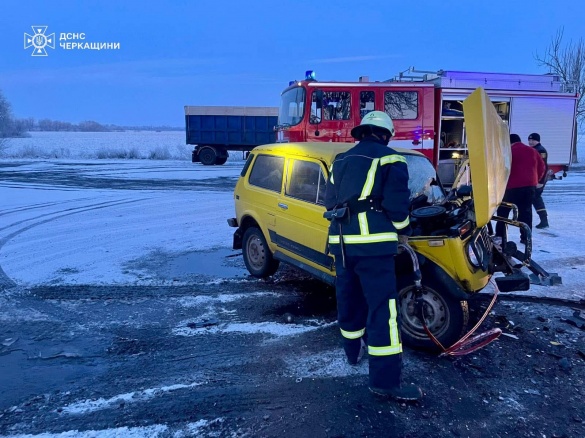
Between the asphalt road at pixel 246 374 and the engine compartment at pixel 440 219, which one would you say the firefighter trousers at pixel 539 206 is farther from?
the engine compartment at pixel 440 219

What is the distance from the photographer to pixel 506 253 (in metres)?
4.12

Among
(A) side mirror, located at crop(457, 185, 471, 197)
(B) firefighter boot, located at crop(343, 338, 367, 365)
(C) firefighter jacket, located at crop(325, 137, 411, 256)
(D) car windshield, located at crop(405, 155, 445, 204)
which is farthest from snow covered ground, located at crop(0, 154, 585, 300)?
(C) firefighter jacket, located at crop(325, 137, 411, 256)

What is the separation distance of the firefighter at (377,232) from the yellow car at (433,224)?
0.51m

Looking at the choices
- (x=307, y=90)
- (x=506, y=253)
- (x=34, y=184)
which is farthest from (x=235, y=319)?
(x=34, y=184)

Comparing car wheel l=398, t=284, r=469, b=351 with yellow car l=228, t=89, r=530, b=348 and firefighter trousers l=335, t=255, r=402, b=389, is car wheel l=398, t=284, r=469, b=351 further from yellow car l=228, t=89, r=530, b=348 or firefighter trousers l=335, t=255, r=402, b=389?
firefighter trousers l=335, t=255, r=402, b=389

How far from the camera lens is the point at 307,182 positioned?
5129 millimetres

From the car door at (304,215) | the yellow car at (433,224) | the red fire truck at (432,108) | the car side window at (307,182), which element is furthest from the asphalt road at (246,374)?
the red fire truck at (432,108)

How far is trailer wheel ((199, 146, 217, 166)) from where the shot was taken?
83.6ft

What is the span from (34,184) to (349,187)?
1607 cm

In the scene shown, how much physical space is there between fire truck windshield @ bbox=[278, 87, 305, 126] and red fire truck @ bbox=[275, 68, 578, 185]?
0.01 m

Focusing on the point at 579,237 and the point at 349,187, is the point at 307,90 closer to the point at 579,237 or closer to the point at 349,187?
the point at 579,237

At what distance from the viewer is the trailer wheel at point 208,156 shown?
25.5 m

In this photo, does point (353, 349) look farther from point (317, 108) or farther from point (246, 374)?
point (317, 108)

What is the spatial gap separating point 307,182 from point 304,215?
1.22ft
